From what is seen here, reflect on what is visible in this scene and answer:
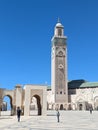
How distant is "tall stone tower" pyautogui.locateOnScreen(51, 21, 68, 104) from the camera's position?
8612cm

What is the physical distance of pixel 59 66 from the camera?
88.7 m

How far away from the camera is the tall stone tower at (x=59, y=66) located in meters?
86.1

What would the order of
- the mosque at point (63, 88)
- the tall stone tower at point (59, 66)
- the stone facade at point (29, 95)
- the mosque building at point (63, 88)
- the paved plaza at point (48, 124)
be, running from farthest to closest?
the tall stone tower at point (59, 66), the mosque building at point (63, 88), the mosque at point (63, 88), the stone facade at point (29, 95), the paved plaza at point (48, 124)

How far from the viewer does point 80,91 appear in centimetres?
9131

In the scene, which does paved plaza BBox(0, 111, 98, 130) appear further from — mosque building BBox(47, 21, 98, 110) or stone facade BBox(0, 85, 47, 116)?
mosque building BBox(47, 21, 98, 110)

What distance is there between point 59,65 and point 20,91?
50.5 metres

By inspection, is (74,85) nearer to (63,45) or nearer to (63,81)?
(63,81)

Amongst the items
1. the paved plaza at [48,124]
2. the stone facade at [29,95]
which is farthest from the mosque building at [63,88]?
the paved plaza at [48,124]

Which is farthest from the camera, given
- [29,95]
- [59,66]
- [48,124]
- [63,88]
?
A: [59,66]

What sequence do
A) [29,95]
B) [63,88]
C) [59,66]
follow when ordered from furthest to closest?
1. [59,66]
2. [63,88]
3. [29,95]

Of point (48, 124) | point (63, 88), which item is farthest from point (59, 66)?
point (48, 124)

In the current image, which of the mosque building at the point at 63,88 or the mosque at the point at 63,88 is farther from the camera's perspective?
the mosque building at the point at 63,88

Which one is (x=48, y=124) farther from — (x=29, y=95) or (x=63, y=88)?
(x=63, y=88)

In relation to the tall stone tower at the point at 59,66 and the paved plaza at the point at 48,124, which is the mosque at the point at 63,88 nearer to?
the tall stone tower at the point at 59,66
